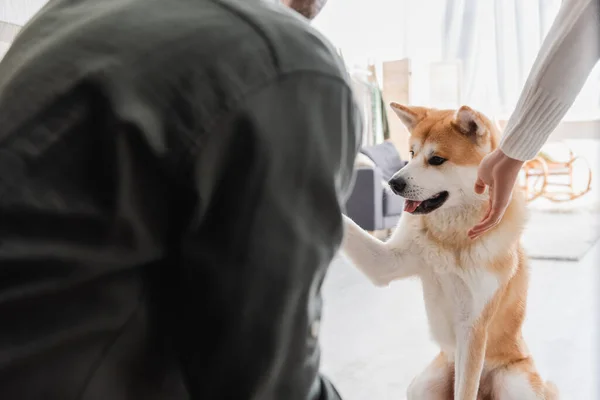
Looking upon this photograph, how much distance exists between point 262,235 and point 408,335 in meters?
1.56

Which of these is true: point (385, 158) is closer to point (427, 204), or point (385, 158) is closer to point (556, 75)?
point (427, 204)

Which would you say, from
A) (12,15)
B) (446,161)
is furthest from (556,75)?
(12,15)

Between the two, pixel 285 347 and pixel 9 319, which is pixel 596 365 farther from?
pixel 9 319

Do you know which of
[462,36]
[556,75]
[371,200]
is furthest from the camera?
[462,36]

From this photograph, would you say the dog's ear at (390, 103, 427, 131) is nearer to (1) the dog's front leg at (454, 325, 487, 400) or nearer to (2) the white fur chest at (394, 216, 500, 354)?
(2) the white fur chest at (394, 216, 500, 354)

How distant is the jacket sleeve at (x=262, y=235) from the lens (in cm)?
35

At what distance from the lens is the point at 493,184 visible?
0.84 metres

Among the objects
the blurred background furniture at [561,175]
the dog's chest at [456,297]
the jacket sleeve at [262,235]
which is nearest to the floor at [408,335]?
the dog's chest at [456,297]

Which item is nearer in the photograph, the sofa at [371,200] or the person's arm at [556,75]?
the person's arm at [556,75]

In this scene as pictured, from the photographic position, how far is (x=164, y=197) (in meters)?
0.35

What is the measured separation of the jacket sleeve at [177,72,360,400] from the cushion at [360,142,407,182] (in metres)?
3.17

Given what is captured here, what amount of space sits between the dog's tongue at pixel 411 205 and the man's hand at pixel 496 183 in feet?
0.37

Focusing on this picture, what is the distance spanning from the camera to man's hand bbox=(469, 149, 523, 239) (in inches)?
31.5

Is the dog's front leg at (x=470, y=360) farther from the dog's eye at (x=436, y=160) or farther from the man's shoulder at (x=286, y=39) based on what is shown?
the man's shoulder at (x=286, y=39)
